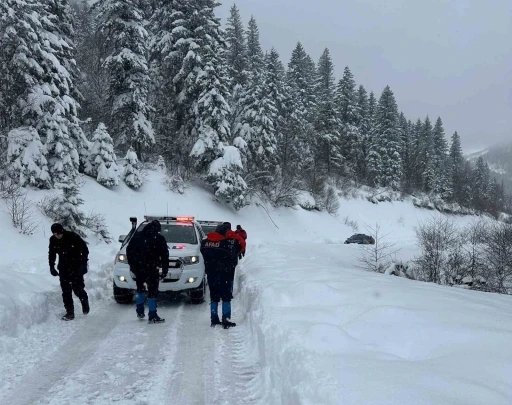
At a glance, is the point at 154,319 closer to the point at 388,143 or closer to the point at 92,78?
the point at 92,78

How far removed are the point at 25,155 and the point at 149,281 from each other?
13.0 metres

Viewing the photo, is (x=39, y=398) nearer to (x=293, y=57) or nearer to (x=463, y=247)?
(x=463, y=247)

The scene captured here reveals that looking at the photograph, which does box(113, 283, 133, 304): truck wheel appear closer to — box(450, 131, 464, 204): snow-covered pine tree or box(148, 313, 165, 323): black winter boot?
box(148, 313, 165, 323): black winter boot

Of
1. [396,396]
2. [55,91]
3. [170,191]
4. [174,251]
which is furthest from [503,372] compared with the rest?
[170,191]

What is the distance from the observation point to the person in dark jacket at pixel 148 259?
7504 millimetres

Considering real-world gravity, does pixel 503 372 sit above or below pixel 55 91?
below

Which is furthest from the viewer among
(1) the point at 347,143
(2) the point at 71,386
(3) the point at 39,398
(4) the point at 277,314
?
(1) the point at 347,143

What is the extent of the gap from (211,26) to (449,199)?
177ft

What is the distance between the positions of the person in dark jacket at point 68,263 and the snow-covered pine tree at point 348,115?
155ft

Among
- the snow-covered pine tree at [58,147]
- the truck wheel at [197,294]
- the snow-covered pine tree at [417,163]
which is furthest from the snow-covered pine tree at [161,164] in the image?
the snow-covered pine tree at [417,163]

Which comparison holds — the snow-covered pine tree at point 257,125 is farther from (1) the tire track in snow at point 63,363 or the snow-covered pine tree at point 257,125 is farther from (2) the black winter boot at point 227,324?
(1) the tire track in snow at point 63,363

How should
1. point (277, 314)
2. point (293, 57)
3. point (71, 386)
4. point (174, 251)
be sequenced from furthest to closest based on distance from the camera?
point (293, 57), point (174, 251), point (277, 314), point (71, 386)

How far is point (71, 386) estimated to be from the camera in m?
4.60

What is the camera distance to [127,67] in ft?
84.2
